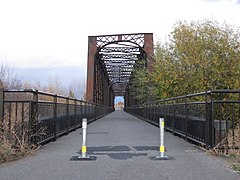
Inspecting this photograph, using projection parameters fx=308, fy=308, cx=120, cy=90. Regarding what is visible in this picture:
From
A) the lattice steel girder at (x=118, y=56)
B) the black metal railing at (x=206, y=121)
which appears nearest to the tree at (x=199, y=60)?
the black metal railing at (x=206, y=121)

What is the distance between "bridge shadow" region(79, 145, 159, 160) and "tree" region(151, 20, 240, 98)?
7.03 metres

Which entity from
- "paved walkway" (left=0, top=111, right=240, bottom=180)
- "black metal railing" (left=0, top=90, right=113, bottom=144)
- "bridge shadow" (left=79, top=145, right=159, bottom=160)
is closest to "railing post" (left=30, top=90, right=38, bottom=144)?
"black metal railing" (left=0, top=90, right=113, bottom=144)

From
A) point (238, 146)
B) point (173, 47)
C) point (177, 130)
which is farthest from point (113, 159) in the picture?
point (173, 47)

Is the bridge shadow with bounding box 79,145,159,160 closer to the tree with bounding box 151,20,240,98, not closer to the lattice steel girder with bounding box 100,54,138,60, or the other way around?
the tree with bounding box 151,20,240,98

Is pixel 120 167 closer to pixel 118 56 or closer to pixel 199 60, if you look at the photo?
pixel 199 60

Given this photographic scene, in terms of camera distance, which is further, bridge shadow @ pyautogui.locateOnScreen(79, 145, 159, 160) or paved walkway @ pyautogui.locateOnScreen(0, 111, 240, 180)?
bridge shadow @ pyautogui.locateOnScreen(79, 145, 159, 160)

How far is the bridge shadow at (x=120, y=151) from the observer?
22.6 feet

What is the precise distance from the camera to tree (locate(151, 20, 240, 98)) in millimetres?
13875

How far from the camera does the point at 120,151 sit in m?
7.62

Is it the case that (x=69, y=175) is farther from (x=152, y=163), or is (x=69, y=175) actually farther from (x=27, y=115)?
(x=27, y=115)

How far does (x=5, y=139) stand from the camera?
6805 millimetres

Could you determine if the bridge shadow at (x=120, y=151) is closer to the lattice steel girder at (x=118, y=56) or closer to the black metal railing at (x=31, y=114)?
the black metal railing at (x=31, y=114)

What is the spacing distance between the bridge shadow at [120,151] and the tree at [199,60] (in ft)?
23.1

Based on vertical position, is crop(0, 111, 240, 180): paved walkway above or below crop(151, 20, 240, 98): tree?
below
